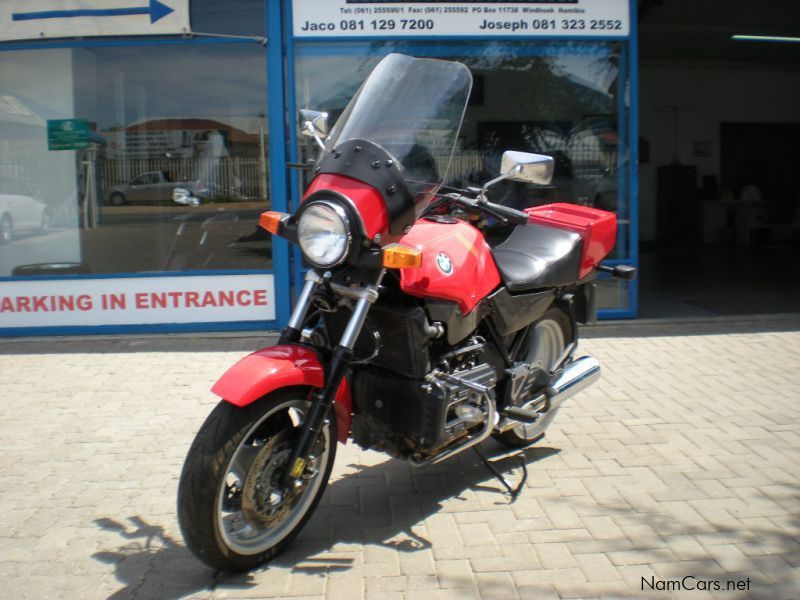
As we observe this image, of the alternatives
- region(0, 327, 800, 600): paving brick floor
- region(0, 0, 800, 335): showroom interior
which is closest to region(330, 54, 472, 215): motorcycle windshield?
region(0, 327, 800, 600): paving brick floor

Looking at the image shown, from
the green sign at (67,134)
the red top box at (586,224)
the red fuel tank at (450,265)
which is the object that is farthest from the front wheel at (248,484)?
the green sign at (67,134)

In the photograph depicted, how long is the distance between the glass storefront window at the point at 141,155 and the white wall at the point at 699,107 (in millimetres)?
10594

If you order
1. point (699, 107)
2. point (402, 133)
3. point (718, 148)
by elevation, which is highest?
point (699, 107)

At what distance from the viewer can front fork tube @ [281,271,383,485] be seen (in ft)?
11.0

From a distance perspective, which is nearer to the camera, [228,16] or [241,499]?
[241,499]

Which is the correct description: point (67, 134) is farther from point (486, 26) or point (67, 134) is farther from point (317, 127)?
point (317, 127)

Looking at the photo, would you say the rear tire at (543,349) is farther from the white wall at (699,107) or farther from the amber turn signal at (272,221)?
the white wall at (699,107)

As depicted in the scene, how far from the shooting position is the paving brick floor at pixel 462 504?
3.45 meters

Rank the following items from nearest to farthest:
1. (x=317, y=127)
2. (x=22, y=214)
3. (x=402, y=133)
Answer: (x=402, y=133) → (x=317, y=127) → (x=22, y=214)

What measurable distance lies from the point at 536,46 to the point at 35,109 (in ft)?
15.5

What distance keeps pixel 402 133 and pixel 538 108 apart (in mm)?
5059

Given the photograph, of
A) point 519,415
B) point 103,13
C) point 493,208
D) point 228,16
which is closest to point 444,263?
point 493,208

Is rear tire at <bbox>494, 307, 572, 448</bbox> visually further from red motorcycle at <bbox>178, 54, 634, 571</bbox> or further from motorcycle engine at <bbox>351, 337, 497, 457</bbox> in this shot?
motorcycle engine at <bbox>351, 337, 497, 457</bbox>

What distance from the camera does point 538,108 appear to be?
830 cm
